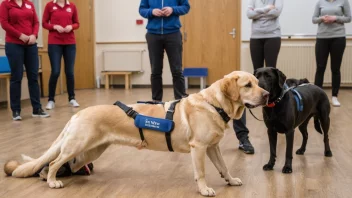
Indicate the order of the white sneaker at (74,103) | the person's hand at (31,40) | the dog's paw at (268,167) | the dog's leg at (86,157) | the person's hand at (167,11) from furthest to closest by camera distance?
the white sneaker at (74,103) → the person's hand at (31,40) → the person's hand at (167,11) → the dog's paw at (268,167) → the dog's leg at (86,157)

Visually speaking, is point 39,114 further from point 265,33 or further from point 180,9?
point 265,33

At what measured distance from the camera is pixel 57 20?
19.2 ft

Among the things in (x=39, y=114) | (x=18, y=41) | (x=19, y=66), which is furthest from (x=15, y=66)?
(x=39, y=114)

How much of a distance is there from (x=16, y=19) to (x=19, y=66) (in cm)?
57

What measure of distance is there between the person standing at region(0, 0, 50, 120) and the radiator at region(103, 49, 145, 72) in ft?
15.9

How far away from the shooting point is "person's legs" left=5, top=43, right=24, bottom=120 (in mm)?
4742

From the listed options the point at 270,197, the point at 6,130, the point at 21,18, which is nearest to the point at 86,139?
the point at 270,197

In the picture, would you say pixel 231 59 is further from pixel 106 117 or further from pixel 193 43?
pixel 106 117

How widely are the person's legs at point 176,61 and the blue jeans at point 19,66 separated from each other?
193 cm

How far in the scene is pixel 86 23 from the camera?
31.6ft

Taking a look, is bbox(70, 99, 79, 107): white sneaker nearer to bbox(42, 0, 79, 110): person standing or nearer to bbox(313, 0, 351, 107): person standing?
bbox(42, 0, 79, 110): person standing

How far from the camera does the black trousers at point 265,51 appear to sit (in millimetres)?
4148

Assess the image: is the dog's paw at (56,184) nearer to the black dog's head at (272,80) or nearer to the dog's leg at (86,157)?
the dog's leg at (86,157)

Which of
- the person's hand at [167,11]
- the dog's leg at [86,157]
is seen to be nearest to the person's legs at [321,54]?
the person's hand at [167,11]
